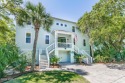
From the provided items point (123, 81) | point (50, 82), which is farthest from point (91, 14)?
point (50, 82)

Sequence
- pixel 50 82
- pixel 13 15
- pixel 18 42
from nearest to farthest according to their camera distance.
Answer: pixel 50 82 → pixel 13 15 → pixel 18 42

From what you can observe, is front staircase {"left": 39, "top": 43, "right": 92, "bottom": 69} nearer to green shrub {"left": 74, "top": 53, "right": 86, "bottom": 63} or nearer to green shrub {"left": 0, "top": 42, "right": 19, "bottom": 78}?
green shrub {"left": 74, "top": 53, "right": 86, "bottom": 63}

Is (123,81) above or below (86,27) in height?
below

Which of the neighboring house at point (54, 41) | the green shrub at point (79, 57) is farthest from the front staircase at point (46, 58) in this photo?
the green shrub at point (79, 57)

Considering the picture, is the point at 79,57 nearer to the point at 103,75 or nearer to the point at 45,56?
the point at 45,56

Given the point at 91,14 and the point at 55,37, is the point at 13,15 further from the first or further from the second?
the point at 91,14

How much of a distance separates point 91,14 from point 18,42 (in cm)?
1366

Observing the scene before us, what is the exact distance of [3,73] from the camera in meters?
14.7

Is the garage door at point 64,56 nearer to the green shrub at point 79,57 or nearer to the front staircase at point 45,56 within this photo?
the green shrub at point 79,57

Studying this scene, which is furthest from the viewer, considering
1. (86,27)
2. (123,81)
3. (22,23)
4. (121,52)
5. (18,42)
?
(121,52)

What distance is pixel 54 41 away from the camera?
26.8 m

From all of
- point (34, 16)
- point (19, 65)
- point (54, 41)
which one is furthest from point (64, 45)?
point (19, 65)

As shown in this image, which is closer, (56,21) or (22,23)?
(22,23)

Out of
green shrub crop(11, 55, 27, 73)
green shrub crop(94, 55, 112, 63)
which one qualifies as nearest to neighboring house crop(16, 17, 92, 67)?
green shrub crop(94, 55, 112, 63)
